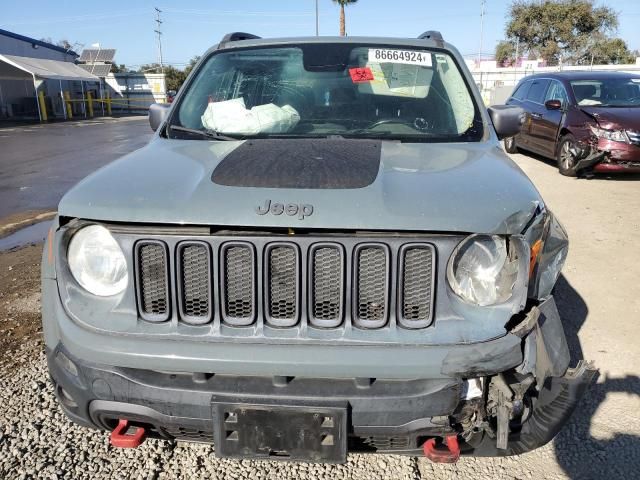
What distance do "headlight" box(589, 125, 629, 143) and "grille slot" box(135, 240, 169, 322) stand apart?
8856 millimetres

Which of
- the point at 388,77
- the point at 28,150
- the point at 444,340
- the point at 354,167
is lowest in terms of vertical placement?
the point at 28,150

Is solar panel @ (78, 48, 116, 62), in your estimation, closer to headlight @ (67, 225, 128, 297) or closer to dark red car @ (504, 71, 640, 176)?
dark red car @ (504, 71, 640, 176)

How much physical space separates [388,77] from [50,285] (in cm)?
225

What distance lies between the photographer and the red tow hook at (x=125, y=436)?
6.59 feet

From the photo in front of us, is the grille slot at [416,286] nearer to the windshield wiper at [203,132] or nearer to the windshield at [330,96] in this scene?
the windshield at [330,96]

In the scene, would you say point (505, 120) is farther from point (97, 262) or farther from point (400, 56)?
point (97, 262)

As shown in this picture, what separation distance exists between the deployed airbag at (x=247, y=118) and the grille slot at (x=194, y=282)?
1.25 m

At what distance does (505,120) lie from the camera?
10.8ft

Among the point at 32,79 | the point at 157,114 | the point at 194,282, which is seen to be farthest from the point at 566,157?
the point at 32,79

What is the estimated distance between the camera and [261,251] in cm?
186

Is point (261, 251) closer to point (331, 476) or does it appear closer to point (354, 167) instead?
point (354, 167)

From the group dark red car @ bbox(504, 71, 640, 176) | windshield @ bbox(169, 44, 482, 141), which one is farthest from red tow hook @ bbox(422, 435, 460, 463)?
dark red car @ bbox(504, 71, 640, 176)

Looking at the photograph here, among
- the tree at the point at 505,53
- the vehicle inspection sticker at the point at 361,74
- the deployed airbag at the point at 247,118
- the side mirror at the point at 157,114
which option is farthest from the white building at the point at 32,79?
the tree at the point at 505,53

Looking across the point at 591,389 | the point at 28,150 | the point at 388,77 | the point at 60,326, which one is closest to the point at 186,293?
the point at 60,326
